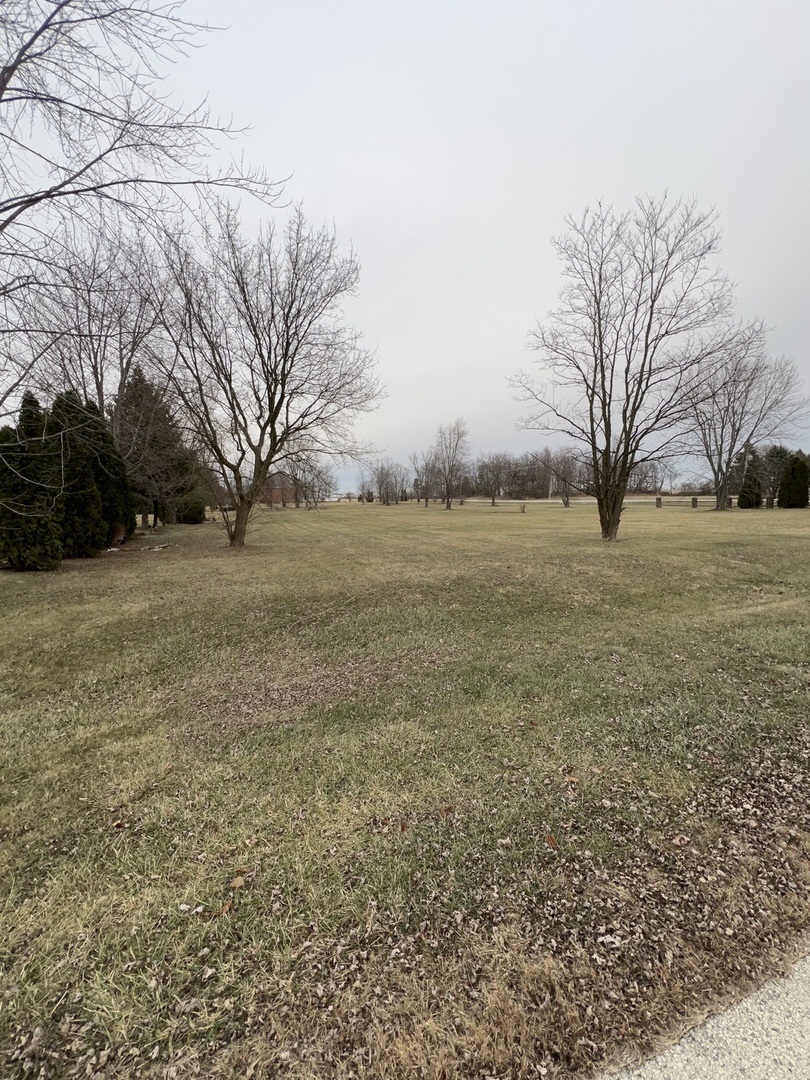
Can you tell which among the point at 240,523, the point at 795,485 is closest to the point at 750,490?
the point at 795,485

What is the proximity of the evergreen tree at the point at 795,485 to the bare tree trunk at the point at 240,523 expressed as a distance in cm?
3967

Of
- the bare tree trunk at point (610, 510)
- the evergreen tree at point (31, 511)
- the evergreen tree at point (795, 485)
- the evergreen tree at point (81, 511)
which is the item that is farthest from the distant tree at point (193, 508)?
the evergreen tree at point (795, 485)

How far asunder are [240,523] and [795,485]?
40.2 metres

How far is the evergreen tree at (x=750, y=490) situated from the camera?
35.2m

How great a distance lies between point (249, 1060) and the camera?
1372 mm

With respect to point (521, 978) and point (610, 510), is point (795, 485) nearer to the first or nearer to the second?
point (610, 510)

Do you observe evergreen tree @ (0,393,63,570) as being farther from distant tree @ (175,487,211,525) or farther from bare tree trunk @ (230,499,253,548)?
distant tree @ (175,487,211,525)

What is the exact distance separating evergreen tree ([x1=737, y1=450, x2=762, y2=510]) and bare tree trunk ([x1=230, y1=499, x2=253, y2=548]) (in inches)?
1554

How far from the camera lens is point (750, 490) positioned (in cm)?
3538

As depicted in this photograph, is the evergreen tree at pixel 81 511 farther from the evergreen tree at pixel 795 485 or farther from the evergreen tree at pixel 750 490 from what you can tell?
the evergreen tree at pixel 795 485

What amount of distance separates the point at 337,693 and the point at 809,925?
3.34 meters

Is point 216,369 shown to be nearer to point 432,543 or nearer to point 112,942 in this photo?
point 432,543

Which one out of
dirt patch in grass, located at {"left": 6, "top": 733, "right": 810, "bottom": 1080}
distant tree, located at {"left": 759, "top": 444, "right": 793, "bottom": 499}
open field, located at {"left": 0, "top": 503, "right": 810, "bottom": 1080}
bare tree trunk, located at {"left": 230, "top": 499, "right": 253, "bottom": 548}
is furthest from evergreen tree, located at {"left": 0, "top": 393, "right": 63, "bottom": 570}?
distant tree, located at {"left": 759, "top": 444, "right": 793, "bottom": 499}

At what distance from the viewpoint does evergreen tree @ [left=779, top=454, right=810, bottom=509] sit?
32.1 m
